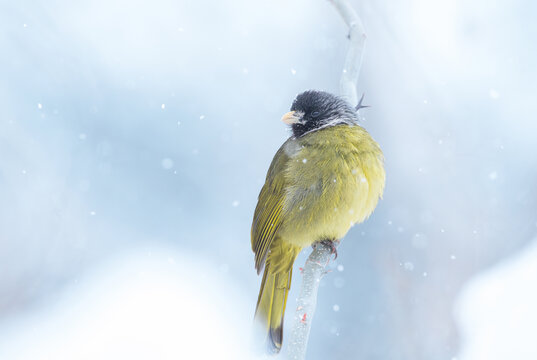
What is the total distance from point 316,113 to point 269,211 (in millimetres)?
649

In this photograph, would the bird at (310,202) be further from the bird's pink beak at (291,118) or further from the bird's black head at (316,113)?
the bird's pink beak at (291,118)

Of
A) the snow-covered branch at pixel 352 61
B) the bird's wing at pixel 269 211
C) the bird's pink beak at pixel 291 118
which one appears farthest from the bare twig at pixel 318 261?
the bird's pink beak at pixel 291 118

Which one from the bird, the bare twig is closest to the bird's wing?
the bird

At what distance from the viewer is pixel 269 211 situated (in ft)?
9.70

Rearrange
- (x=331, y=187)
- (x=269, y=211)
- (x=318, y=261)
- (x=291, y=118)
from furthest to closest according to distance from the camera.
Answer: (x=291, y=118) → (x=269, y=211) → (x=331, y=187) → (x=318, y=261)

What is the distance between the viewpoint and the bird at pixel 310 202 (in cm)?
277

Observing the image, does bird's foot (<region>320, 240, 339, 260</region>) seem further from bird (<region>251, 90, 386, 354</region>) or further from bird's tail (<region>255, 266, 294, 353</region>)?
bird's tail (<region>255, 266, 294, 353</region>)

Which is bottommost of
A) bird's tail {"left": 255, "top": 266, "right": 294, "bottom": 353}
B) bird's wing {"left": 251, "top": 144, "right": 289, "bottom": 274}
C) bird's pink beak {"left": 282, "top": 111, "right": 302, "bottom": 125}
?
bird's tail {"left": 255, "top": 266, "right": 294, "bottom": 353}

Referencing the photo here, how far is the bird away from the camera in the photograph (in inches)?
109

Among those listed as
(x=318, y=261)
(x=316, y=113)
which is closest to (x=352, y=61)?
(x=316, y=113)

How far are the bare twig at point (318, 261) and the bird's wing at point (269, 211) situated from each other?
0.26 meters

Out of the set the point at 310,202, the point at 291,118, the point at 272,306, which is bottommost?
the point at 272,306

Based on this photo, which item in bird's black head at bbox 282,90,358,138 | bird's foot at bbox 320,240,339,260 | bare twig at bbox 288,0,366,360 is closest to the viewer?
bare twig at bbox 288,0,366,360

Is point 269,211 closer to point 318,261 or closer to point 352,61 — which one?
point 318,261
